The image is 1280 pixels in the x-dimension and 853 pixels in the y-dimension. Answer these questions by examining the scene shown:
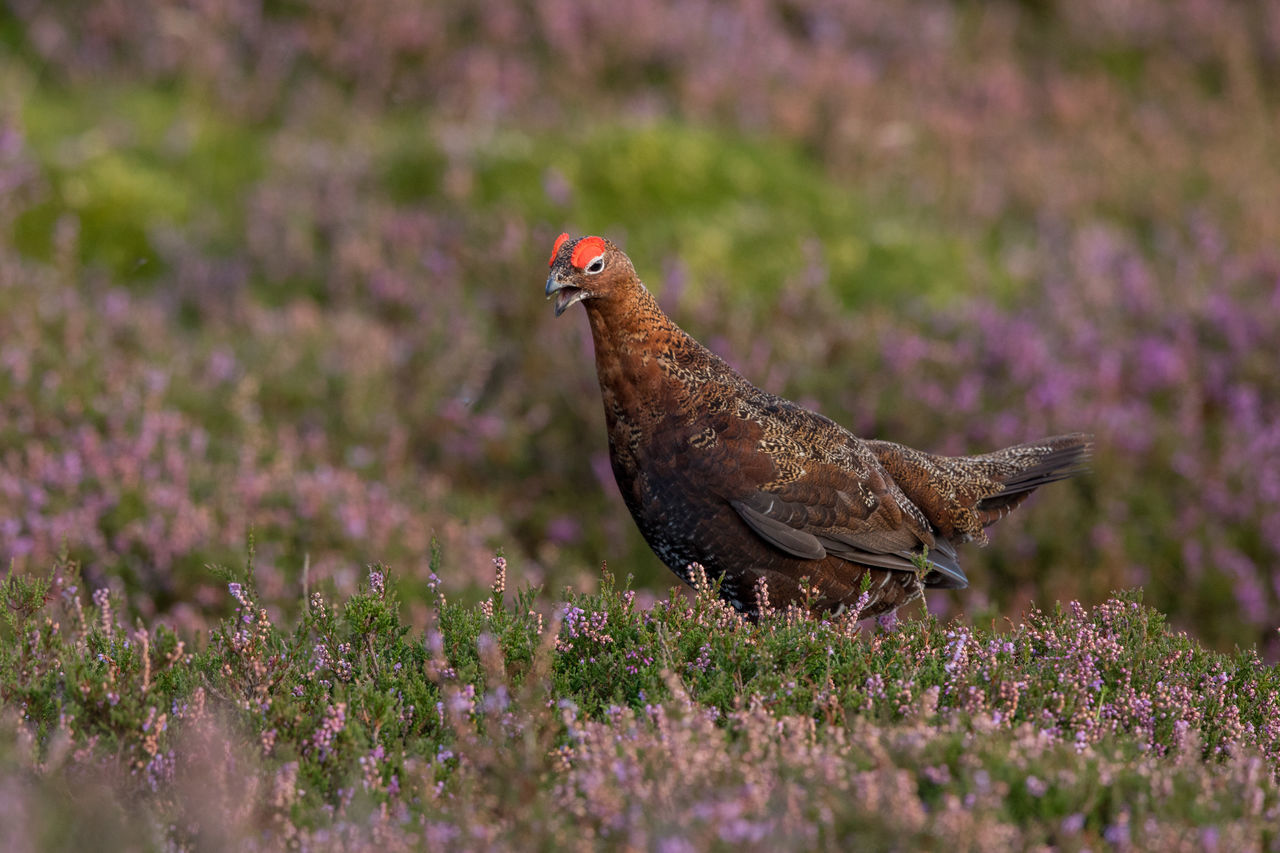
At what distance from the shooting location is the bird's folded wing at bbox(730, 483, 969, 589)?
174 inches

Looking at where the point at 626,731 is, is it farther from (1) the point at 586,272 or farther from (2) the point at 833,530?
(1) the point at 586,272

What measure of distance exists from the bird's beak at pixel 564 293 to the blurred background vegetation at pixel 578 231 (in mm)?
1276

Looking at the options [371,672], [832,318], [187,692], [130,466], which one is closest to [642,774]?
[371,672]

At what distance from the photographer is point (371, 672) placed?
12.2ft

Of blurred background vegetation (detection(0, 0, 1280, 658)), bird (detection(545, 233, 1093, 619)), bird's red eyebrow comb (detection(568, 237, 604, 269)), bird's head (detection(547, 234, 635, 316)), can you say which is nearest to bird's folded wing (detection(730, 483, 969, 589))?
bird (detection(545, 233, 1093, 619))

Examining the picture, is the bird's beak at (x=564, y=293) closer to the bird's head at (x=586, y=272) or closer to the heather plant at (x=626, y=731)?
the bird's head at (x=586, y=272)

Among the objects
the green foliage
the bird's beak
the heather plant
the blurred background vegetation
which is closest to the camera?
the heather plant

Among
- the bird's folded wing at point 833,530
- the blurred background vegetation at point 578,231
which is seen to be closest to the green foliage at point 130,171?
the blurred background vegetation at point 578,231

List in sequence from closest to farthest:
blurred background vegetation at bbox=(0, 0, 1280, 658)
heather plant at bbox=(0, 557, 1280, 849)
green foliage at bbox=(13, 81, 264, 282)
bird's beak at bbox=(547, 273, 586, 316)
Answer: heather plant at bbox=(0, 557, 1280, 849)
bird's beak at bbox=(547, 273, 586, 316)
blurred background vegetation at bbox=(0, 0, 1280, 658)
green foliage at bbox=(13, 81, 264, 282)

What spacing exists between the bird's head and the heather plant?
1.06 metres

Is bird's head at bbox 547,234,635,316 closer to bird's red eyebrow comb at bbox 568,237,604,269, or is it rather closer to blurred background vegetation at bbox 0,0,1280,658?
bird's red eyebrow comb at bbox 568,237,604,269

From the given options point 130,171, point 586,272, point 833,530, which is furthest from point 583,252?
point 130,171

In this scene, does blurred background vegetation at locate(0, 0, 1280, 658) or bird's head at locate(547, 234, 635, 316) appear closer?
bird's head at locate(547, 234, 635, 316)

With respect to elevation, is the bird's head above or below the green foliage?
below
